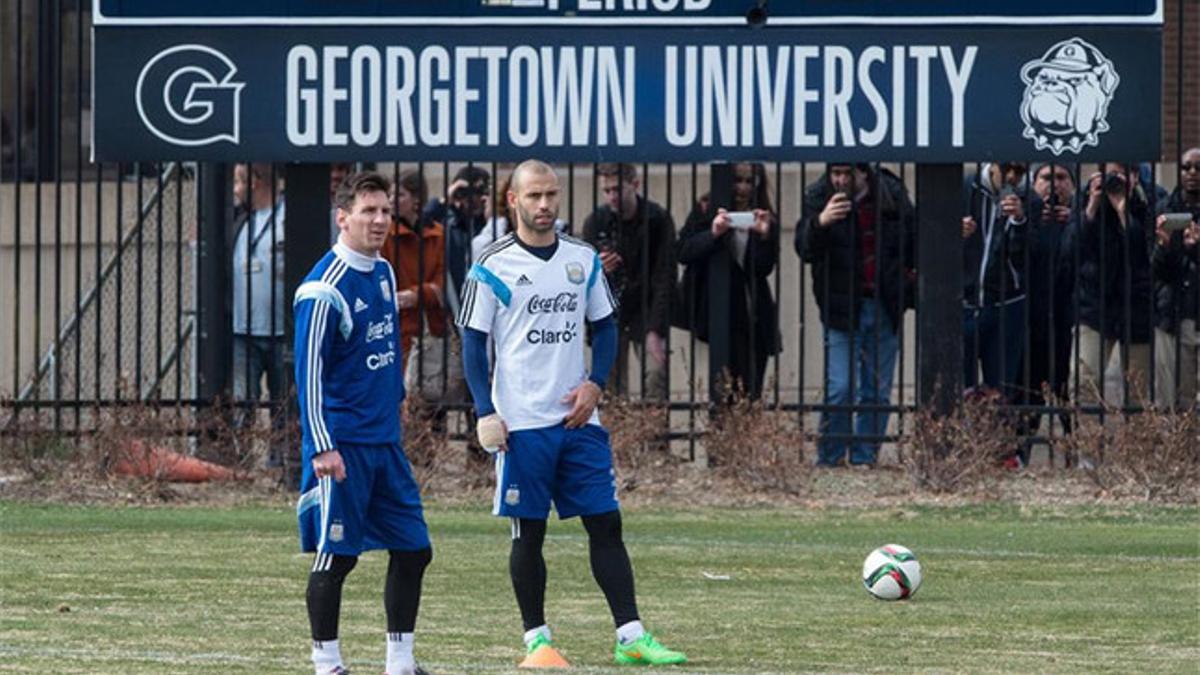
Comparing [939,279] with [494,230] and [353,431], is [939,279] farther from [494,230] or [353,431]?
[353,431]

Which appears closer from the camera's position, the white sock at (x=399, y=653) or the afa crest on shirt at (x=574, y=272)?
the white sock at (x=399, y=653)

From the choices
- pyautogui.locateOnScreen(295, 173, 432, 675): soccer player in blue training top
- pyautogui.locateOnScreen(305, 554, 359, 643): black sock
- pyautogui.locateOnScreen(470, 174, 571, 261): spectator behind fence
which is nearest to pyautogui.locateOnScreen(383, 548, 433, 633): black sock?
pyautogui.locateOnScreen(295, 173, 432, 675): soccer player in blue training top

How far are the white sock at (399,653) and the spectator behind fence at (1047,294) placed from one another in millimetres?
8421

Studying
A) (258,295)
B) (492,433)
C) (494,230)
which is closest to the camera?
(492,433)

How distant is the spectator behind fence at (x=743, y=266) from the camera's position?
17578mm

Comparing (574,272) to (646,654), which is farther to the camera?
(574,272)

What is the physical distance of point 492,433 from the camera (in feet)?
33.7

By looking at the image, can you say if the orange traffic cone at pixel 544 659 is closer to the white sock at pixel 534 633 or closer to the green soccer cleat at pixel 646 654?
the white sock at pixel 534 633

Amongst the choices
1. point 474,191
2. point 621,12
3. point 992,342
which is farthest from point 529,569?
point 992,342

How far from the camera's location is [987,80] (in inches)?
666

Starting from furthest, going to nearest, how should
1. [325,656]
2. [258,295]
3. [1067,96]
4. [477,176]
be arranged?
[477,176] → [258,295] → [1067,96] → [325,656]

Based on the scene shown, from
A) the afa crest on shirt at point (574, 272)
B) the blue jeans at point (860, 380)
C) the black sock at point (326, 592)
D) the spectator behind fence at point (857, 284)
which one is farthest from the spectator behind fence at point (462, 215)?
the black sock at point (326, 592)

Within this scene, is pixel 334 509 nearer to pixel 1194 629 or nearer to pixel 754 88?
pixel 1194 629

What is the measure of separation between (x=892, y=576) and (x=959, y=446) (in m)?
4.66
